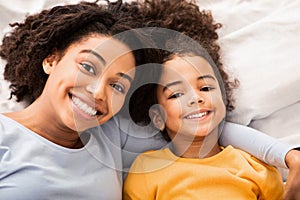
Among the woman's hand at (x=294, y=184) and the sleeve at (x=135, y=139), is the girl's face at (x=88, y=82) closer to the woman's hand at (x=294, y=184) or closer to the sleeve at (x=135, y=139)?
the sleeve at (x=135, y=139)

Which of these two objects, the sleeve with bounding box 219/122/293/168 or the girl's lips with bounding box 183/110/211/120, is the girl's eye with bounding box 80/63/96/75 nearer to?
the girl's lips with bounding box 183/110/211/120

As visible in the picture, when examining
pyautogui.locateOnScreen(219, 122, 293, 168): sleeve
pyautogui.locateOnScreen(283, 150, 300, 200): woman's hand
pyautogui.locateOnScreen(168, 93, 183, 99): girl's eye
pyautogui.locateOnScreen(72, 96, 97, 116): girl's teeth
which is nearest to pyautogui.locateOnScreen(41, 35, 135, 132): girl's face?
pyautogui.locateOnScreen(72, 96, 97, 116): girl's teeth

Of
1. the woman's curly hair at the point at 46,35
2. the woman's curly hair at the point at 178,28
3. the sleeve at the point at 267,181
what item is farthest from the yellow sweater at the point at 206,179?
the woman's curly hair at the point at 46,35

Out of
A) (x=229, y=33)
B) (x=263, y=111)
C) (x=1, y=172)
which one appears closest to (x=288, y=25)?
(x=229, y=33)

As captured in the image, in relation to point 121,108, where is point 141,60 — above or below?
above

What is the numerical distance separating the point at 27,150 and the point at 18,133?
42mm

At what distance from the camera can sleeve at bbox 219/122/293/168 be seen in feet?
3.27

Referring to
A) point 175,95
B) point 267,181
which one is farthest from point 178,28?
point 267,181

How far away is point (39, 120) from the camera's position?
38.7 inches

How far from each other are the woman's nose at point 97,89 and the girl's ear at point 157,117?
7.0 inches

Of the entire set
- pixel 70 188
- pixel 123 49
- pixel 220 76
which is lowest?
pixel 70 188

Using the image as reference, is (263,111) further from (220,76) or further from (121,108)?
(121,108)

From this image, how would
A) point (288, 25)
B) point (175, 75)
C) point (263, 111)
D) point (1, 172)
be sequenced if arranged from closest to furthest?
point (1, 172) → point (175, 75) → point (263, 111) → point (288, 25)

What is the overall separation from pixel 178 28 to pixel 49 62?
315 mm
